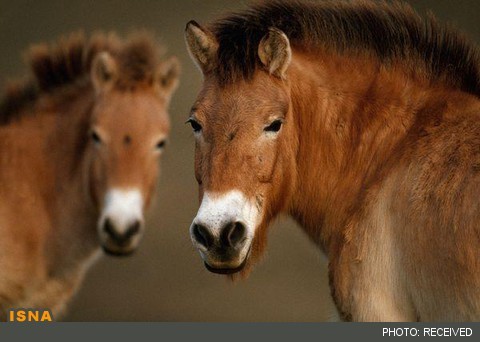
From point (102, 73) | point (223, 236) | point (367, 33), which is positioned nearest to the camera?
point (223, 236)

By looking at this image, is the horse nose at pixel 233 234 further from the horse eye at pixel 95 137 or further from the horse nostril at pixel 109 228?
the horse eye at pixel 95 137

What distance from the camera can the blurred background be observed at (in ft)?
23.8

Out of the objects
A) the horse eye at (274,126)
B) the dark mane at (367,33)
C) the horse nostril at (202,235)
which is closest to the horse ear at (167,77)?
the dark mane at (367,33)

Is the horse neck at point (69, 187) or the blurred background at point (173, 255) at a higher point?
the blurred background at point (173, 255)

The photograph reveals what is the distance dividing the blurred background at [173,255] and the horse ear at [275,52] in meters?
3.78

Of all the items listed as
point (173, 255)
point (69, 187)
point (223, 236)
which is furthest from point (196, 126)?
point (173, 255)

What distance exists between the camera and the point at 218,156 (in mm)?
2896

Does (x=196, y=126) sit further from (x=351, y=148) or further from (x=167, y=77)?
(x=167, y=77)

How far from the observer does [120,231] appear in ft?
14.1

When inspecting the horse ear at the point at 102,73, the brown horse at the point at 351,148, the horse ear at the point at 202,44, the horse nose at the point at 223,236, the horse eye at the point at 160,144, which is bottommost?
the horse nose at the point at 223,236

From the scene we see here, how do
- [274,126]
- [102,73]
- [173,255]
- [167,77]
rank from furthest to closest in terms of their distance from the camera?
[173,255] → [167,77] → [102,73] → [274,126]

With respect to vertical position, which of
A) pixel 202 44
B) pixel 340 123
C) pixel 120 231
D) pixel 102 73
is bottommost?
pixel 340 123

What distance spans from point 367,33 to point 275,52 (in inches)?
22.0

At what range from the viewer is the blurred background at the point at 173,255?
7.25 m
